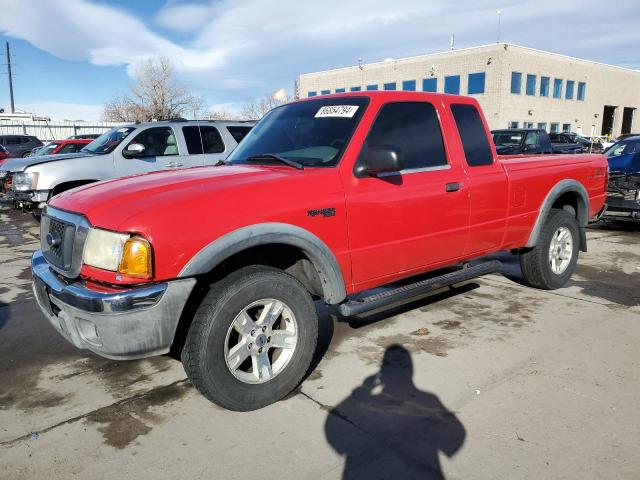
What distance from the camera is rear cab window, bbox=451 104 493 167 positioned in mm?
4266

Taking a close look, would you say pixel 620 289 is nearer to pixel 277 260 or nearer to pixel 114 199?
pixel 277 260

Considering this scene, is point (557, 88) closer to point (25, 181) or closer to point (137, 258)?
point (25, 181)

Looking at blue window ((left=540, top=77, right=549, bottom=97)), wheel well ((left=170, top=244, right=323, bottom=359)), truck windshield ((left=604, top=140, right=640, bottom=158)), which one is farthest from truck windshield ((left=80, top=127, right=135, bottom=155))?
blue window ((left=540, top=77, right=549, bottom=97))

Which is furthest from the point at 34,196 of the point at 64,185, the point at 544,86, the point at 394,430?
the point at 544,86

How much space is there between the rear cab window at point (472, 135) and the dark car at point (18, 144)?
25.4 meters

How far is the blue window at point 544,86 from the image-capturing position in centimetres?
4428

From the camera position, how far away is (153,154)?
8844 millimetres

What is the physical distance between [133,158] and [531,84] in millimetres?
42246

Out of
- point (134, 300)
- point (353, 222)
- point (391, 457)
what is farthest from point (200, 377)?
point (353, 222)

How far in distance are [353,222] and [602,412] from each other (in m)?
1.92

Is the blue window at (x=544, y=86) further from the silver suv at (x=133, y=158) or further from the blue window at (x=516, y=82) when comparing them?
the silver suv at (x=133, y=158)

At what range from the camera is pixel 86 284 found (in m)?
2.79

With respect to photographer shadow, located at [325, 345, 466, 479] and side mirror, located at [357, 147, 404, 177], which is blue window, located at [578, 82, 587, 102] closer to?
side mirror, located at [357, 147, 404, 177]

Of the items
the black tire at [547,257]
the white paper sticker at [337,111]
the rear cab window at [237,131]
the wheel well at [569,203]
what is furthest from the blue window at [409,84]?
the white paper sticker at [337,111]
